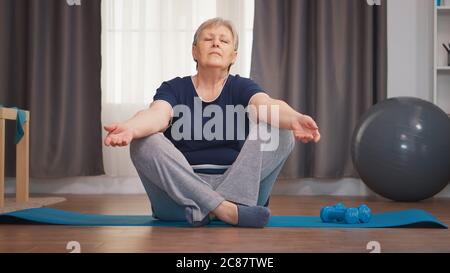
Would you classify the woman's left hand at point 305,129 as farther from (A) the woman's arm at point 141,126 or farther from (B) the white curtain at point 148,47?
(B) the white curtain at point 148,47

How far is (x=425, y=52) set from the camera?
3928 millimetres

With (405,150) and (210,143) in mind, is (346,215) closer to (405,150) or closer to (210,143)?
(210,143)

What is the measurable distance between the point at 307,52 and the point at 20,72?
201 centimetres

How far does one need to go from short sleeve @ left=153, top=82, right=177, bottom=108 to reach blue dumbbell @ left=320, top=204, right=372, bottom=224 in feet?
2.49

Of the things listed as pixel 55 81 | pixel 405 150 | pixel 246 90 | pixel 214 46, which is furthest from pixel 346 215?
pixel 55 81

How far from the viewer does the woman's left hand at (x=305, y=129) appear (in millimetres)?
1834

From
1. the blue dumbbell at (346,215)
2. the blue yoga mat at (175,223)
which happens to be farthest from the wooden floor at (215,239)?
the blue dumbbell at (346,215)

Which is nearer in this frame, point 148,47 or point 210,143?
point 210,143

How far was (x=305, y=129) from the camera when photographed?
1.87 meters

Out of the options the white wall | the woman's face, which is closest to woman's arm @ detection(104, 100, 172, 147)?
the woman's face

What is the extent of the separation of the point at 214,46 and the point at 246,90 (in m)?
0.21

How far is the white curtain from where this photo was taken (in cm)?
392

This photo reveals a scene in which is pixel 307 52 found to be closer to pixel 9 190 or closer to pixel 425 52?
pixel 425 52
